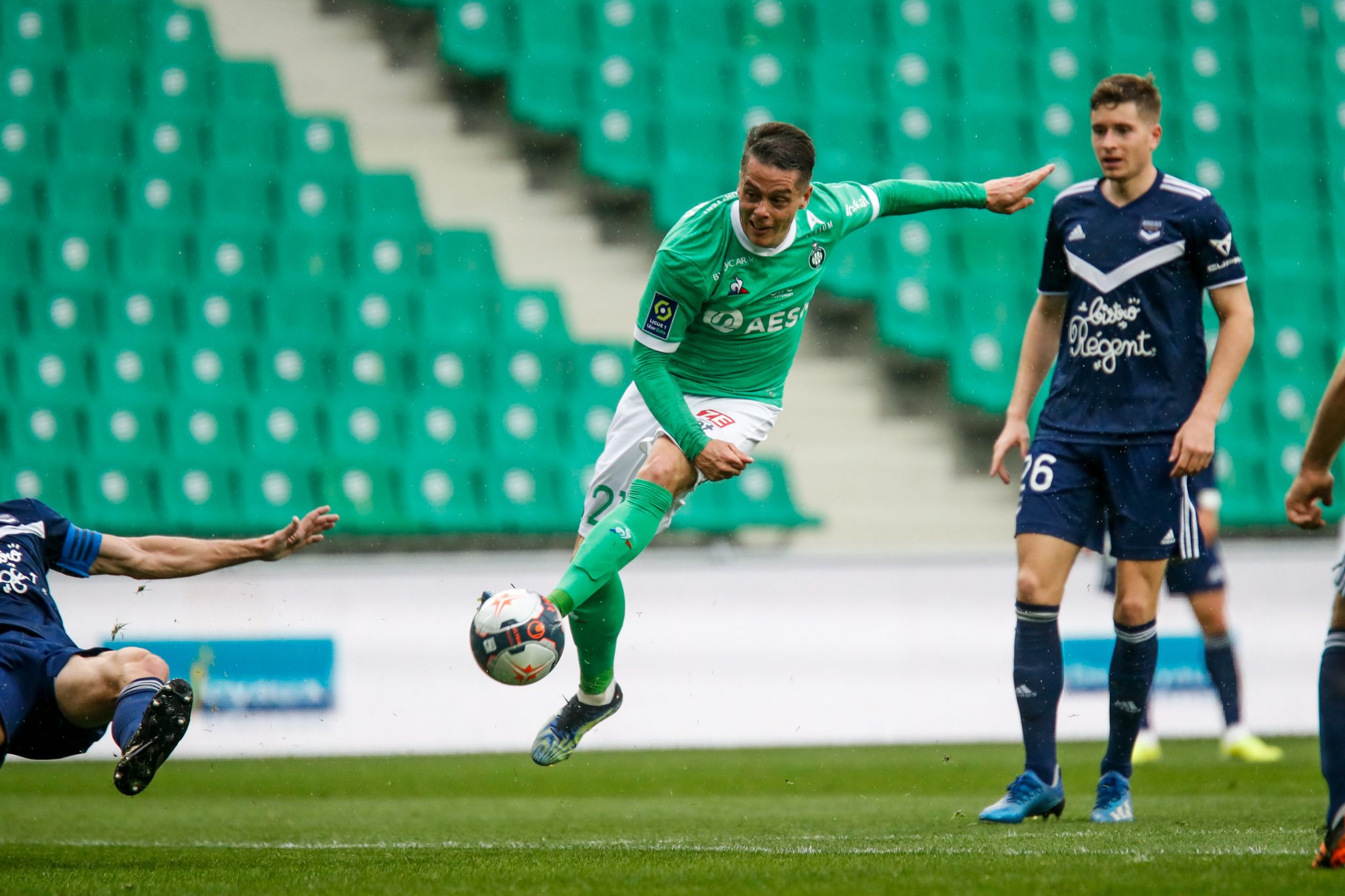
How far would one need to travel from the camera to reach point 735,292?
16.8ft

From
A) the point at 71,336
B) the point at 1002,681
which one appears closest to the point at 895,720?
the point at 1002,681

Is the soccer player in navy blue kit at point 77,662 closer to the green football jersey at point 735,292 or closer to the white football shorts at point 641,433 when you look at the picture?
the white football shorts at point 641,433

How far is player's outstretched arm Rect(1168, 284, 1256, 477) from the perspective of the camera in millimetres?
4840

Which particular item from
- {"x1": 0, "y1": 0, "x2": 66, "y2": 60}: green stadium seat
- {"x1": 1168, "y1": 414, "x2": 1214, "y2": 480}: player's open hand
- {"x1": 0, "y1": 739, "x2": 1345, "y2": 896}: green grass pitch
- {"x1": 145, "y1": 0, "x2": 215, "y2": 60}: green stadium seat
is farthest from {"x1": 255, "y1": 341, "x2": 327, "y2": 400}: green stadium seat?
{"x1": 1168, "y1": 414, "x2": 1214, "y2": 480}: player's open hand

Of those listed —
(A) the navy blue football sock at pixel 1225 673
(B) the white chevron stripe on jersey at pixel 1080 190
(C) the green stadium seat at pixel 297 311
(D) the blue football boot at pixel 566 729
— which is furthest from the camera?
(C) the green stadium seat at pixel 297 311

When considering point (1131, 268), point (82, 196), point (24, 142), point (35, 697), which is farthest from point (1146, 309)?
point (24, 142)

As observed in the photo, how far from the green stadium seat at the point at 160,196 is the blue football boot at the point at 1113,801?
8029mm

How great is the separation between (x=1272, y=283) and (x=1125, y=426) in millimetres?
6937

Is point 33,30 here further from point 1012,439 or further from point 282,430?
point 1012,439

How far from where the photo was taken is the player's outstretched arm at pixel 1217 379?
4840mm

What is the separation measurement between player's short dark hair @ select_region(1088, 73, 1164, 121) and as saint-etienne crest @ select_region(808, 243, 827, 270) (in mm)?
1037

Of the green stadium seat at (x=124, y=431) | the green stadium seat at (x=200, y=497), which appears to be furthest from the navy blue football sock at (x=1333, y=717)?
the green stadium seat at (x=124, y=431)

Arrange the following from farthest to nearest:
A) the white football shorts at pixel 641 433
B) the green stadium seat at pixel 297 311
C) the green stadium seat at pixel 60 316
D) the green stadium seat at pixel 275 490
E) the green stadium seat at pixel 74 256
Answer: the green stadium seat at pixel 74 256
the green stadium seat at pixel 297 311
the green stadium seat at pixel 60 316
the green stadium seat at pixel 275 490
the white football shorts at pixel 641 433

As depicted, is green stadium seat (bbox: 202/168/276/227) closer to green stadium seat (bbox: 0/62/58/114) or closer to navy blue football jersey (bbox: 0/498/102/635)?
green stadium seat (bbox: 0/62/58/114)
